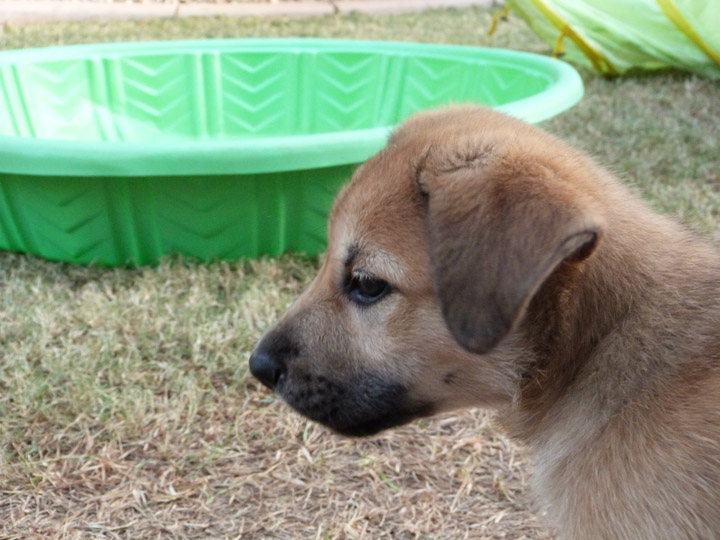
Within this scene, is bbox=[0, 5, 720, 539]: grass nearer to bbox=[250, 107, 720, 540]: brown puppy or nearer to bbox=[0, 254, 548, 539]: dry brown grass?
bbox=[0, 254, 548, 539]: dry brown grass

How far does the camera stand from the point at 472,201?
204cm

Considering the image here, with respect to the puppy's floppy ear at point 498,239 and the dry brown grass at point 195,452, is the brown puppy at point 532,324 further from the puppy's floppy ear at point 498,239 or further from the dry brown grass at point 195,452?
the dry brown grass at point 195,452

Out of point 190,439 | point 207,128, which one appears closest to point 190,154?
point 190,439

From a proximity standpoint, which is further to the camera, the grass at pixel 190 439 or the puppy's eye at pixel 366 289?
the grass at pixel 190 439

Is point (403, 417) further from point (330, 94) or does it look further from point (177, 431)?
point (330, 94)

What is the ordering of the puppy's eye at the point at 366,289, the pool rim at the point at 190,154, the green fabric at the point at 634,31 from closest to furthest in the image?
the puppy's eye at the point at 366,289 < the pool rim at the point at 190,154 < the green fabric at the point at 634,31

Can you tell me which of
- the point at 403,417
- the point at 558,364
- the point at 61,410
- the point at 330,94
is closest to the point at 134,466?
the point at 61,410

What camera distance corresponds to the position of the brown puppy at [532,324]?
6.52ft

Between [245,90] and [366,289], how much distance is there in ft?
16.1

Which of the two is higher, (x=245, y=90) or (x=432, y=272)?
(x=432, y=272)

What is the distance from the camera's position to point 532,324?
229 centimetres

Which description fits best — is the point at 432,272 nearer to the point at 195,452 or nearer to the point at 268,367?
the point at 268,367

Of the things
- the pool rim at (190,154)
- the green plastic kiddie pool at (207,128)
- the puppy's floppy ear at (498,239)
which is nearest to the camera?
the puppy's floppy ear at (498,239)

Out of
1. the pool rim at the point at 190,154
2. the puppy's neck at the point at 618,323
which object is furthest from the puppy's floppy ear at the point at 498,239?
the pool rim at the point at 190,154
